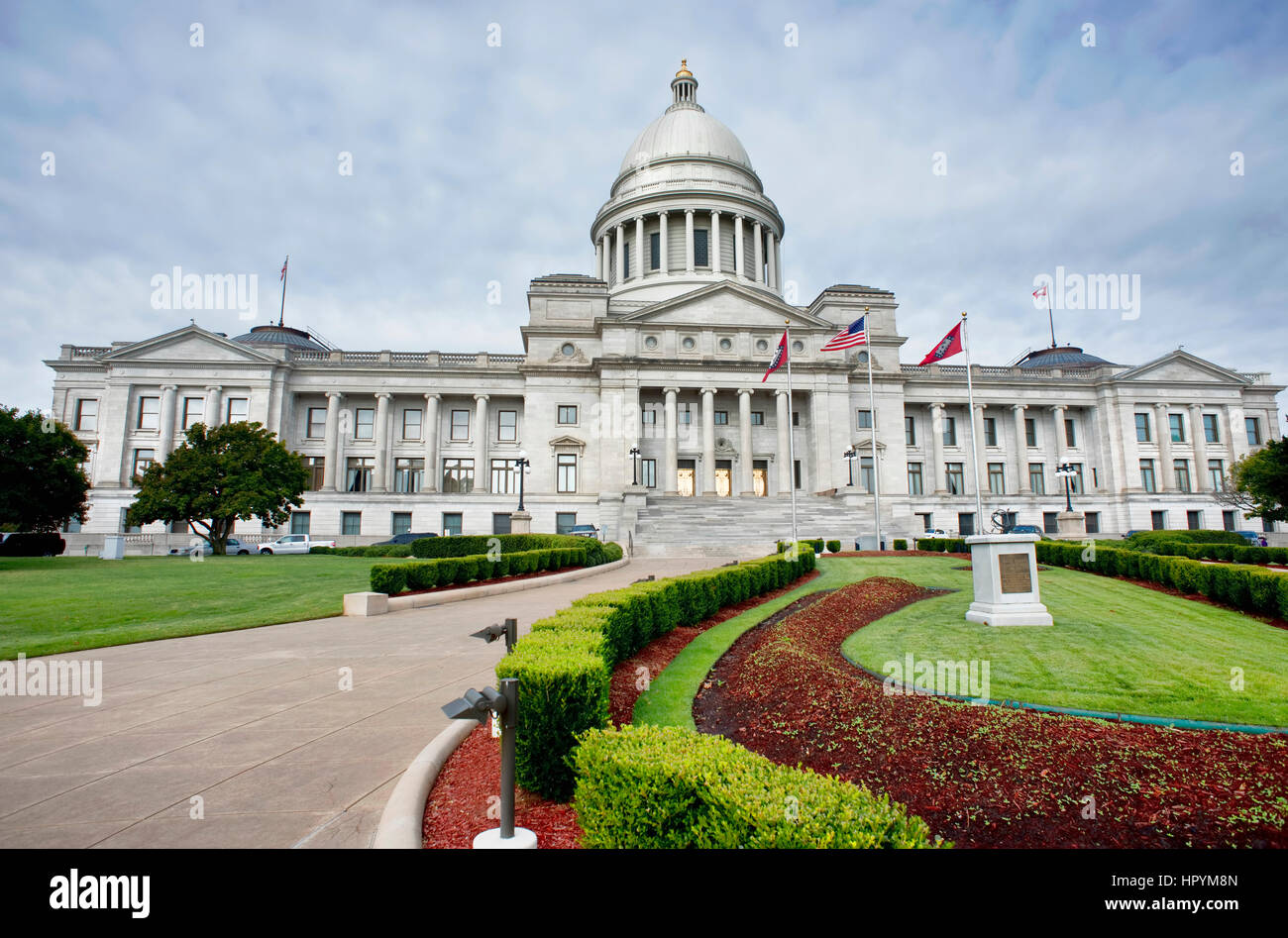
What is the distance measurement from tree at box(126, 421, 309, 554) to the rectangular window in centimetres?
1564

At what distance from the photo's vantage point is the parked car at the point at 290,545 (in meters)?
40.8

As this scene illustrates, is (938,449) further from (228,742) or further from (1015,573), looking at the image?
(228,742)

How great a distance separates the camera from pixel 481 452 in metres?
52.0

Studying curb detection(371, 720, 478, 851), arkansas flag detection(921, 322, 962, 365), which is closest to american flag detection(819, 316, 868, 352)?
arkansas flag detection(921, 322, 962, 365)

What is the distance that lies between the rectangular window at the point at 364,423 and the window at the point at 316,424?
8.02 feet

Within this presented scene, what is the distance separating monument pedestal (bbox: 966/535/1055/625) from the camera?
1041 centimetres

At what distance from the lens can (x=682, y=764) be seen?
3.54 metres

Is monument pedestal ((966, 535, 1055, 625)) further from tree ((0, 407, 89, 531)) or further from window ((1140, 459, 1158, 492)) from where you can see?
window ((1140, 459, 1158, 492))

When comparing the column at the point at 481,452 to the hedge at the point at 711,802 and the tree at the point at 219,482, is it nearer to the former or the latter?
the tree at the point at 219,482

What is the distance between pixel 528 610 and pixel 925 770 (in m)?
11.0


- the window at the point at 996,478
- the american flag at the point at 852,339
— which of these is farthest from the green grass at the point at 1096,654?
the window at the point at 996,478

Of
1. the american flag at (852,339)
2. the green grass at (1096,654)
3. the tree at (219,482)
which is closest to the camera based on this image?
the green grass at (1096,654)
